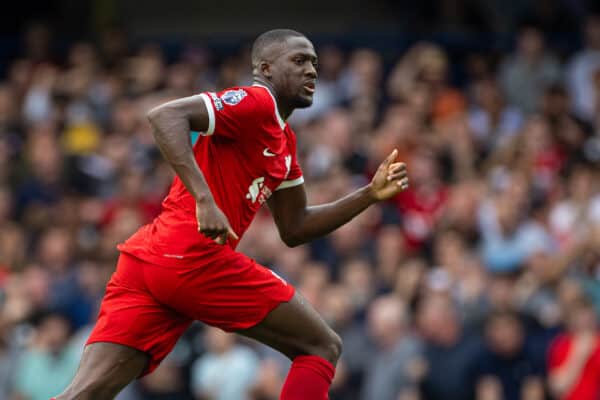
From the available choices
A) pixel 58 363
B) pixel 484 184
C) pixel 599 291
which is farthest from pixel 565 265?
pixel 58 363

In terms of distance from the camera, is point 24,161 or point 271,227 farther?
point 24,161

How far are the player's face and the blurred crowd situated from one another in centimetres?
453

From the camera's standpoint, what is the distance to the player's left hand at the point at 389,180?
6.00 meters

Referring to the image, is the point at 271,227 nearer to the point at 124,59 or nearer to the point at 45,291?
the point at 45,291

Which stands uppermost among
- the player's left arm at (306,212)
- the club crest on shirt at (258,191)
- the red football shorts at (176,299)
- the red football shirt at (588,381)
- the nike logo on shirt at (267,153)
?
the nike logo on shirt at (267,153)

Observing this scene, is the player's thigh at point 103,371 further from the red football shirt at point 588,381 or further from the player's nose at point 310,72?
the red football shirt at point 588,381

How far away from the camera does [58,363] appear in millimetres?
10648

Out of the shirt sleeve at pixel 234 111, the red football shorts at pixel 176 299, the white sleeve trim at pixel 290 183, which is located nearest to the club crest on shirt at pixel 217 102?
the shirt sleeve at pixel 234 111

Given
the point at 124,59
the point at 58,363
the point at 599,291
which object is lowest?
the point at 58,363

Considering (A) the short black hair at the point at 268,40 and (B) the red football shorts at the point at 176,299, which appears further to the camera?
(A) the short black hair at the point at 268,40

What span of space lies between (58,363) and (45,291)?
124 cm

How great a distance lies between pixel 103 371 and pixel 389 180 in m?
1.74

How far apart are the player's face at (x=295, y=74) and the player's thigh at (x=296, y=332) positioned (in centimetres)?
100

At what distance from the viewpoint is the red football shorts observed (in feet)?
18.6
